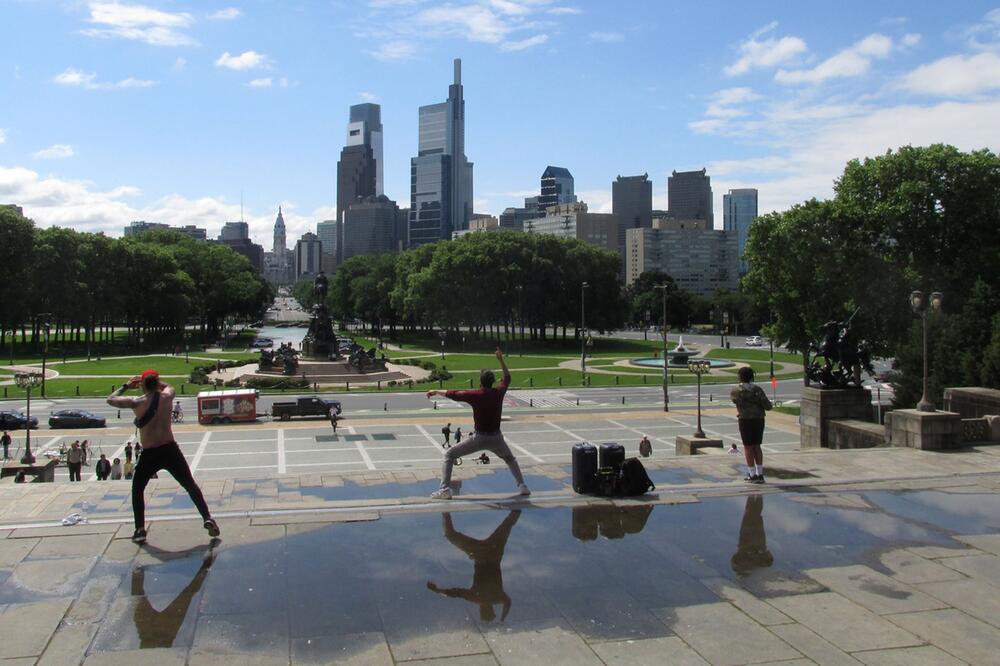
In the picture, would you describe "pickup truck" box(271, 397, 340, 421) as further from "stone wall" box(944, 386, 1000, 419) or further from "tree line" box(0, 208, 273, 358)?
"tree line" box(0, 208, 273, 358)

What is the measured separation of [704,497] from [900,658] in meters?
5.33

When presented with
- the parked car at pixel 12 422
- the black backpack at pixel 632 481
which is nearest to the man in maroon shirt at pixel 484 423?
the black backpack at pixel 632 481

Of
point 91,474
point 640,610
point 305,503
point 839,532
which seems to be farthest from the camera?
point 91,474

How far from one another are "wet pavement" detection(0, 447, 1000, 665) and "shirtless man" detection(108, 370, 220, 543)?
34 centimetres

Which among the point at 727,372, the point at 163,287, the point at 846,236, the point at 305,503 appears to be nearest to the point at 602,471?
the point at 305,503

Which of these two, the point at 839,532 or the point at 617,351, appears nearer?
the point at 839,532

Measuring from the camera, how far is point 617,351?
317 feet

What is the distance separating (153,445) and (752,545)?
674 centimetres

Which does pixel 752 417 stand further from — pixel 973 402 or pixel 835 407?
pixel 835 407

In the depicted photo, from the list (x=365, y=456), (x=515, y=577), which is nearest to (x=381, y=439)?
(x=365, y=456)

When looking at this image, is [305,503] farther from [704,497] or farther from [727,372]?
[727,372]

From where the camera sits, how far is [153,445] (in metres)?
9.27

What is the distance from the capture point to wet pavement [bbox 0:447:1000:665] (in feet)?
21.5

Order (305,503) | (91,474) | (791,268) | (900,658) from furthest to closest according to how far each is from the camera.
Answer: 1. (791,268)
2. (91,474)
3. (305,503)
4. (900,658)
